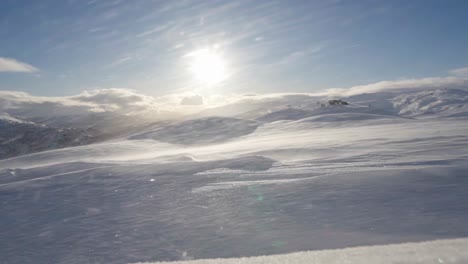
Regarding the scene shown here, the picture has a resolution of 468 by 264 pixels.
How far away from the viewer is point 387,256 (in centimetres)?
221

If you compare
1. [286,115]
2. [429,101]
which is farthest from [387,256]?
[429,101]

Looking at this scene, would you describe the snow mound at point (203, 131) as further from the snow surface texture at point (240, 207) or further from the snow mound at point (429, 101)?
the snow mound at point (429, 101)

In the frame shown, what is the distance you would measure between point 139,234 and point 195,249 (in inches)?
33.0

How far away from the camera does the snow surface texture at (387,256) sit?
6.79 ft

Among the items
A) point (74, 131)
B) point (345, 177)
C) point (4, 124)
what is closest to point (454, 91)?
point (345, 177)

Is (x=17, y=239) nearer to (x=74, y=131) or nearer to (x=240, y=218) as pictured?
(x=240, y=218)

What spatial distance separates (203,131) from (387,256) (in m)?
20.9

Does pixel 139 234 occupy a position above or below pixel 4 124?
below

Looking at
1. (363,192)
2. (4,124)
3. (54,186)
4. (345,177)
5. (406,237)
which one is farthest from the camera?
(4,124)

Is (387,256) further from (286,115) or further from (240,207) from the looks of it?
(286,115)

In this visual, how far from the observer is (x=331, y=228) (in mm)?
3428

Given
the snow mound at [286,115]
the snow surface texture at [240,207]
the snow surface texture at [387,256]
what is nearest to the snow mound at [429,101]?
the snow mound at [286,115]

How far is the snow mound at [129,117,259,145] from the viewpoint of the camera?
20.3m

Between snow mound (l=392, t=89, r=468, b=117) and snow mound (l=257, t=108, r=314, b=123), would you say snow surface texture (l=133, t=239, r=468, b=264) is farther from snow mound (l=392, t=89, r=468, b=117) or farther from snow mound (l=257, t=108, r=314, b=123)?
snow mound (l=392, t=89, r=468, b=117)
